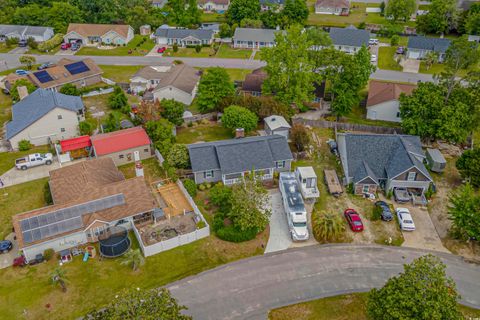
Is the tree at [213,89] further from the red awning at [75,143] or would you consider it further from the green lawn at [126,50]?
the green lawn at [126,50]

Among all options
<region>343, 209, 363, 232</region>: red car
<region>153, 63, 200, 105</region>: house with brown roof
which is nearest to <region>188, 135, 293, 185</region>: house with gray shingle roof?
<region>343, 209, 363, 232</region>: red car

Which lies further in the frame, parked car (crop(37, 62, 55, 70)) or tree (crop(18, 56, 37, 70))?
tree (crop(18, 56, 37, 70))

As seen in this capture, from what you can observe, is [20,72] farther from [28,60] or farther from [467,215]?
[467,215]

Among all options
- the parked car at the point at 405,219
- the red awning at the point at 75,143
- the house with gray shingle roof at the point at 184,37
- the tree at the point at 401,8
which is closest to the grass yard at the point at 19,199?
the red awning at the point at 75,143

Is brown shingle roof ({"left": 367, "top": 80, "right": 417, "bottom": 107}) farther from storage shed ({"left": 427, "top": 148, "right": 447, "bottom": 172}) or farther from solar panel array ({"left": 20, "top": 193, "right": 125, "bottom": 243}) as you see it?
solar panel array ({"left": 20, "top": 193, "right": 125, "bottom": 243})

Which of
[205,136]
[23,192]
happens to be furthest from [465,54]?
[23,192]

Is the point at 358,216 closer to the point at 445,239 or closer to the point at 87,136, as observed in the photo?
the point at 445,239
